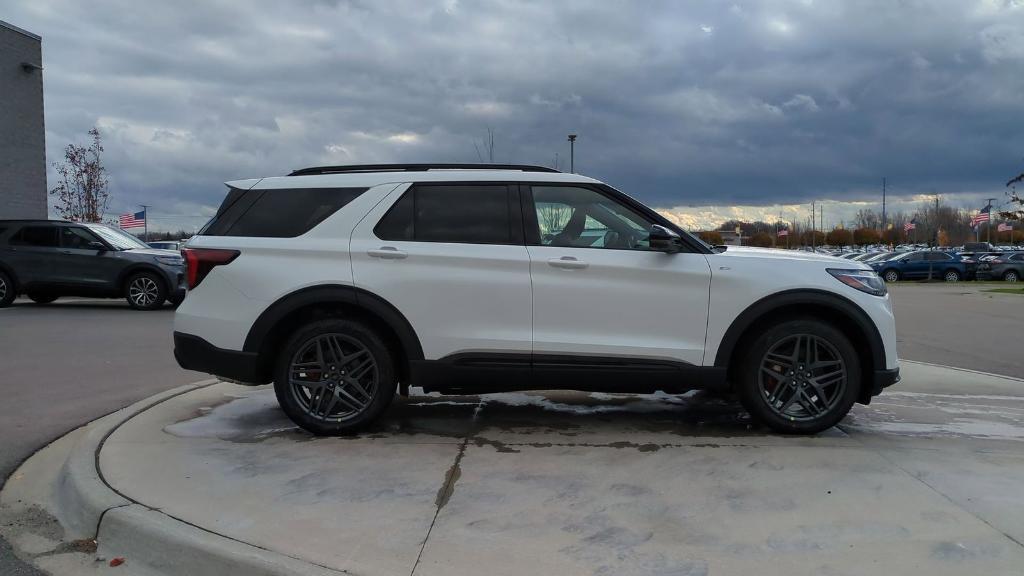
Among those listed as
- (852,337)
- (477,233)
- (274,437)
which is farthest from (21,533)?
(852,337)

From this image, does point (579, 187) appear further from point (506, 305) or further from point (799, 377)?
point (799, 377)

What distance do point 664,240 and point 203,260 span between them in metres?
3.18

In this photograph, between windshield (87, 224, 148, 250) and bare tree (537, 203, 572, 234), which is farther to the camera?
windshield (87, 224, 148, 250)

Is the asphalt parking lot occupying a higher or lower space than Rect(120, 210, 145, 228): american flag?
lower

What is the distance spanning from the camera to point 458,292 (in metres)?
4.97

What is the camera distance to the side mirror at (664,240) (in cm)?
491

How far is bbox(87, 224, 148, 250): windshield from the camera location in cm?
1467

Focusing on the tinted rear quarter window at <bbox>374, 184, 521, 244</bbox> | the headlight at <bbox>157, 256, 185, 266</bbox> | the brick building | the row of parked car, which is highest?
the brick building

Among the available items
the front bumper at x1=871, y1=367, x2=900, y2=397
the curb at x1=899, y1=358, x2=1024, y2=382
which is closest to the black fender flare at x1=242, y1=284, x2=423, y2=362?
the front bumper at x1=871, y1=367, x2=900, y2=397

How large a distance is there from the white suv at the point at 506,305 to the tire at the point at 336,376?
1 centimetres

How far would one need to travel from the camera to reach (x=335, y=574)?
3143 millimetres

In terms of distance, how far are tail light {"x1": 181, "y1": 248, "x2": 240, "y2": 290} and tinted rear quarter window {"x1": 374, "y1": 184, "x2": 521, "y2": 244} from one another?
1.06 metres

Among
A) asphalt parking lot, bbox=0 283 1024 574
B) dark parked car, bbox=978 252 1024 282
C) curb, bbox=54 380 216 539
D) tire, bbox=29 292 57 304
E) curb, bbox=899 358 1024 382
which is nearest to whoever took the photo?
curb, bbox=54 380 216 539

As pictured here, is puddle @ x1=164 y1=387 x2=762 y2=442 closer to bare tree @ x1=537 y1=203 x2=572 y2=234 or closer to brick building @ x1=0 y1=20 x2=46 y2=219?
bare tree @ x1=537 y1=203 x2=572 y2=234
